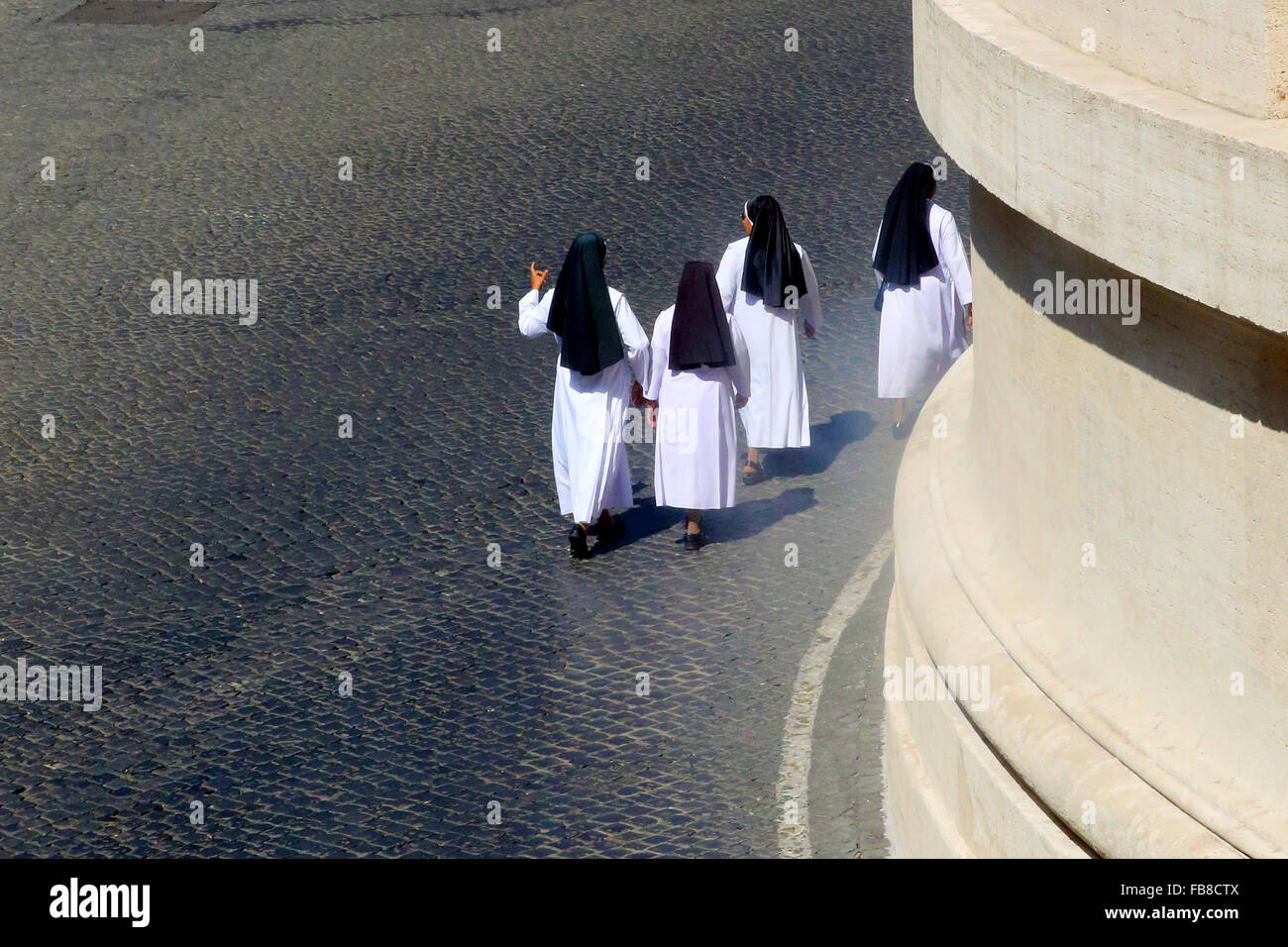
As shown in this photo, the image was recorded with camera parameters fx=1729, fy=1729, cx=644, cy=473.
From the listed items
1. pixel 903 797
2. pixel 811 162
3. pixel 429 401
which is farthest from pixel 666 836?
pixel 811 162

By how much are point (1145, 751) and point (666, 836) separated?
2162 mm

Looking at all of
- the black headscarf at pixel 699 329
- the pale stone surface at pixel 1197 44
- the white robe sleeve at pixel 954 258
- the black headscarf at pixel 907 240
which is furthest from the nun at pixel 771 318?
the pale stone surface at pixel 1197 44

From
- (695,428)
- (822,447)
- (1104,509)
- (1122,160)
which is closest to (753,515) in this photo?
(695,428)

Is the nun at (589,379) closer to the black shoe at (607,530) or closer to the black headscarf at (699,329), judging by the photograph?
the black shoe at (607,530)

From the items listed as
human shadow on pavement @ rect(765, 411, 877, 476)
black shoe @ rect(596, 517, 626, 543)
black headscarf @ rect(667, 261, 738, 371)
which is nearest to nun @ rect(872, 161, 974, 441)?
human shadow on pavement @ rect(765, 411, 877, 476)

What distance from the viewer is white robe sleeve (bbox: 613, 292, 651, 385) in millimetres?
8539

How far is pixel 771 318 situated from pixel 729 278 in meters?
0.32

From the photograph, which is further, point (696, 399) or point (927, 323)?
point (927, 323)

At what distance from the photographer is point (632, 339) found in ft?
28.1

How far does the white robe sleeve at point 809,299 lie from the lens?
938 centimetres

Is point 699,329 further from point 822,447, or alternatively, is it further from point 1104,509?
point 1104,509

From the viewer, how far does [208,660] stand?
751cm

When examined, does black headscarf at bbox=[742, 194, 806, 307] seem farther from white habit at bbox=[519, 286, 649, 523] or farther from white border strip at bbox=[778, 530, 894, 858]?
white border strip at bbox=[778, 530, 894, 858]

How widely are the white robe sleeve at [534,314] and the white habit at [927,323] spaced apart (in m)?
2.10
